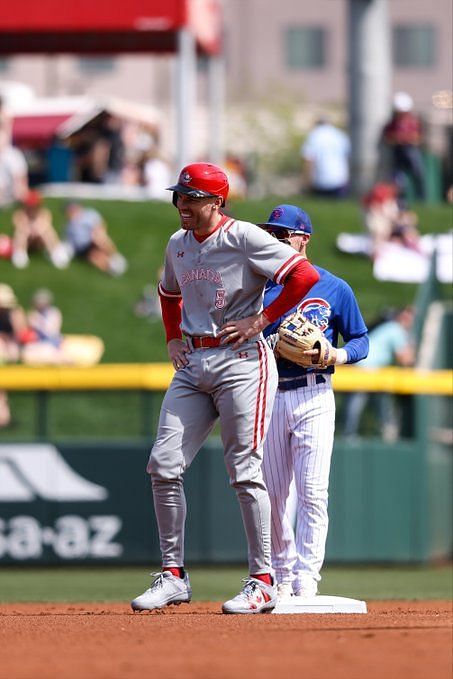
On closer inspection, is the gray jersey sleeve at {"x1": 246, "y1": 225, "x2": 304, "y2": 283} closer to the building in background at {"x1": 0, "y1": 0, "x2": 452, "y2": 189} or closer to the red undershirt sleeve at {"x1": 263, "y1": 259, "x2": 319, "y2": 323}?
the red undershirt sleeve at {"x1": 263, "y1": 259, "x2": 319, "y2": 323}

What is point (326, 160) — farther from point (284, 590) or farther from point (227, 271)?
point (227, 271)

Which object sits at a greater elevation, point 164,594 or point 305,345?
point 305,345

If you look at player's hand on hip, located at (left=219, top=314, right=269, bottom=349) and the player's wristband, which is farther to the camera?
the player's wristband

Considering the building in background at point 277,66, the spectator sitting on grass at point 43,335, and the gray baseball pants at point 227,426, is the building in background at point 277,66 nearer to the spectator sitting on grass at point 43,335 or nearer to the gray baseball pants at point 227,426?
the spectator sitting on grass at point 43,335

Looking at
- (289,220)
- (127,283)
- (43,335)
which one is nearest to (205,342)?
(289,220)

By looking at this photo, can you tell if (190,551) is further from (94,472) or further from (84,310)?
(84,310)

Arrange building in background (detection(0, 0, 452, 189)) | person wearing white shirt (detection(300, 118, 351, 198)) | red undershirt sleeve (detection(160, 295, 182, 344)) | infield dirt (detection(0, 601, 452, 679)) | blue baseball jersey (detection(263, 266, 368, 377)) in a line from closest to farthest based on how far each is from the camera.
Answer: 1. infield dirt (detection(0, 601, 452, 679))
2. red undershirt sleeve (detection(160, 295, 182, 344))
3. blue baseball jersey (detection(263, 266, 368, 377))
4. person wearing white shirt (detection(300, 118, 351, 198))
5. building in background (detection(0, 0, 452, 189))

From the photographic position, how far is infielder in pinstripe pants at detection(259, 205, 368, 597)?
6562 mm

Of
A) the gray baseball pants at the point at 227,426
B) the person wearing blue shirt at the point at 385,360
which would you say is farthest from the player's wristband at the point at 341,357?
the person wearing blue shirt at the point at 385,360

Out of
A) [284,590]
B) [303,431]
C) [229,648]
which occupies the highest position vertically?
[303,431]

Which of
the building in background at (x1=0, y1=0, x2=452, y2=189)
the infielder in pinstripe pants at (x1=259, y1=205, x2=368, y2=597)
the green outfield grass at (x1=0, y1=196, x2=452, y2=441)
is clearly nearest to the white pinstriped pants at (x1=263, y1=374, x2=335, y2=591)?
the infielder in pinstripe pants at (x1=259, y1=205, x2=368, y2=597)

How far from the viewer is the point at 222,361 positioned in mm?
6090

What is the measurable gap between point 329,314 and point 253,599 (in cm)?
133

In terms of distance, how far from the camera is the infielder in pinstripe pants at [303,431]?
656 centimetres
